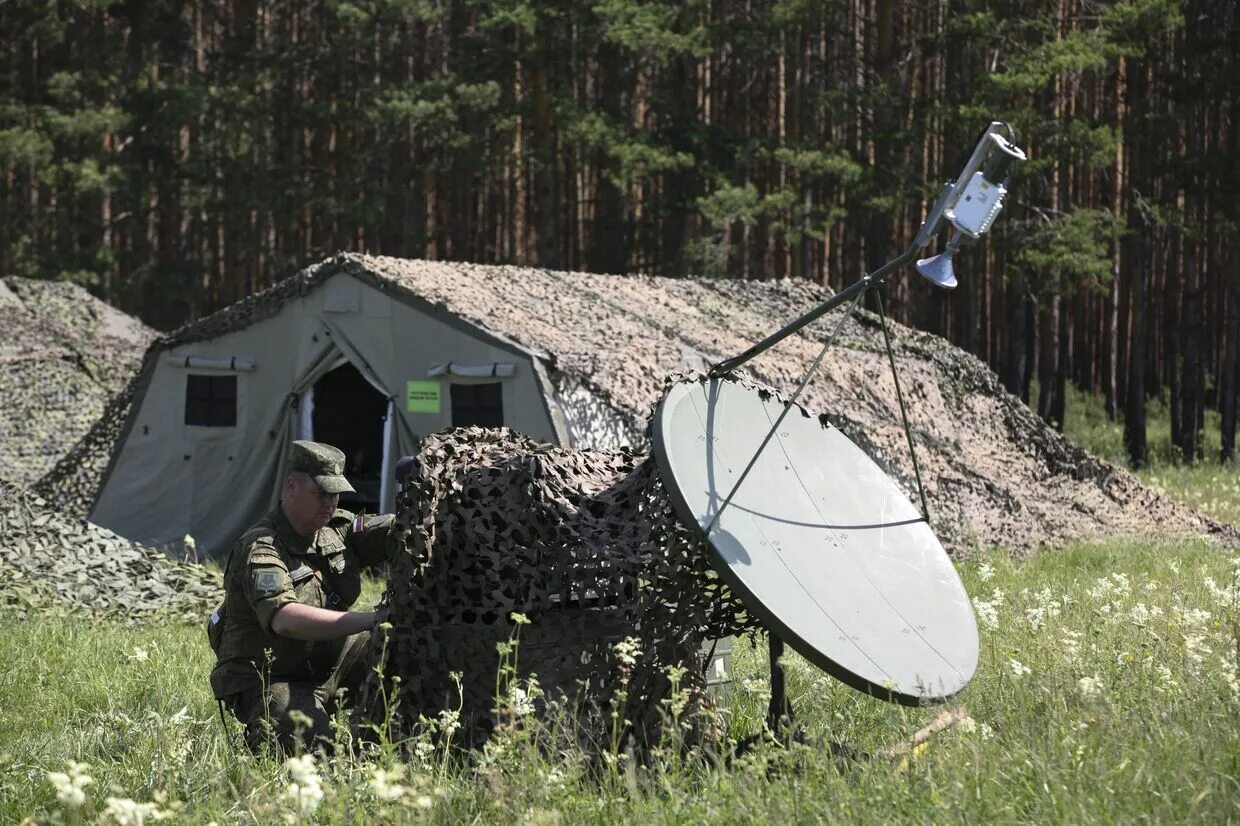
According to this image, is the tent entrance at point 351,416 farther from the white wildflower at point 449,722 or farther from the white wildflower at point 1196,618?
the white wildflower at point 449,722

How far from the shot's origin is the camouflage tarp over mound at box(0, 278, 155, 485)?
16719 millimetres

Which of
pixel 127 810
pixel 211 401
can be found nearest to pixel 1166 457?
pixel 211 401

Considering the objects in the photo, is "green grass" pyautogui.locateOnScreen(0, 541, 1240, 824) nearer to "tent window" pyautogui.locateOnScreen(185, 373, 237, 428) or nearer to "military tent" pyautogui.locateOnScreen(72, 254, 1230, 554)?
"military tent" pyautogui.locateOnScreen(72, 254, 1230, 554)

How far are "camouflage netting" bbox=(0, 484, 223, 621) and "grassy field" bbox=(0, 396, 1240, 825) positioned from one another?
81.1 inches

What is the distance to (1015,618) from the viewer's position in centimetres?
730

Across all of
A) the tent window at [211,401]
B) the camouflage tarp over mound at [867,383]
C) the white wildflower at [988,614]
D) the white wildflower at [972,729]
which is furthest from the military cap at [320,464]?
the tent window at [211,401]

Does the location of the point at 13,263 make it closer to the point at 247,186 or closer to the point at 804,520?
the point at 247,186

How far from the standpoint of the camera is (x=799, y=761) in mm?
4617

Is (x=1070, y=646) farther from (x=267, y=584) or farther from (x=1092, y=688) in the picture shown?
(x=267, y=584)

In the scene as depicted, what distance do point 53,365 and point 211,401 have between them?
21.5 feet

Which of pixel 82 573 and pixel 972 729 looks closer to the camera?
pixel 972 729

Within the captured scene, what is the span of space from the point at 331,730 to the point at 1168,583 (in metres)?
5.70

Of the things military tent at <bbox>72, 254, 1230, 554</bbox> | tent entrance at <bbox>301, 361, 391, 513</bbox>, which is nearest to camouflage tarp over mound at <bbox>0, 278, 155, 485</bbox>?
military tent at <bbox>72, 254, 1230, 554</bbox>

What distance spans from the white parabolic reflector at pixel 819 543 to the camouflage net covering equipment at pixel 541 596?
0.69ft
